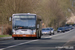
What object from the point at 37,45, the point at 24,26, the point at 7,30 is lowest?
the point at 7,30

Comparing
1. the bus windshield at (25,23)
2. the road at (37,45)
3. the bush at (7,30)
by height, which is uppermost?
the bus windshield at (25,23)

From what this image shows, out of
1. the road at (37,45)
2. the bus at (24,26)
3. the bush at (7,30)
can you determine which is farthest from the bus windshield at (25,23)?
the bush at (7,30)

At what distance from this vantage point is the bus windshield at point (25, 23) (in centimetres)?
3178

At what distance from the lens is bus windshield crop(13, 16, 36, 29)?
1251 inches

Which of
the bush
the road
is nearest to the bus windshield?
the road

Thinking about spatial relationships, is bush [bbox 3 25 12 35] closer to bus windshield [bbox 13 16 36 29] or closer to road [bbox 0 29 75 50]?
bus windshield [bbox 13 16 36 29]

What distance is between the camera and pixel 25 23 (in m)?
31.9

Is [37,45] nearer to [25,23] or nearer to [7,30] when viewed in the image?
[25,23]

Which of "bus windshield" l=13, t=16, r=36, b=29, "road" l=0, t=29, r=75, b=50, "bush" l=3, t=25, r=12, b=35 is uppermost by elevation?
"bus windshield" l=13, t=16, r=36, b=29

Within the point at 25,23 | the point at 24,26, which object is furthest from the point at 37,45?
the point at 25,23

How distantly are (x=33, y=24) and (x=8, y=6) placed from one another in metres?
19.5

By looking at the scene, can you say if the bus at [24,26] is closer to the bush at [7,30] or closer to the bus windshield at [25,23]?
the bus windshield at [25,23]

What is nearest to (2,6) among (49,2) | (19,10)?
(19,10)

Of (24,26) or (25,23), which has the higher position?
(25,23)
